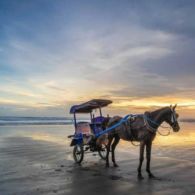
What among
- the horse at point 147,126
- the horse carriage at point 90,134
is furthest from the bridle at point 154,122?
the horse carriage at point 90,134

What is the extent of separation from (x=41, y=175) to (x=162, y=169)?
13.6ft

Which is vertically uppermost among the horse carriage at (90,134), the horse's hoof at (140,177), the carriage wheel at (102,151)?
the horse carriage at (90,134)

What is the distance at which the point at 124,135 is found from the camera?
12.6 metres

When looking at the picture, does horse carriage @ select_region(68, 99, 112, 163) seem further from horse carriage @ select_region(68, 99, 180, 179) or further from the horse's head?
the horse's head

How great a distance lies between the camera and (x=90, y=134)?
1420 centimetres

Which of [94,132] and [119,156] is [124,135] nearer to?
[94,132]

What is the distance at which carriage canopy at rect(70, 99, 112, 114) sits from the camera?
1395 cm

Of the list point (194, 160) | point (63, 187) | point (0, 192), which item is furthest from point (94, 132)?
point (0, 192)

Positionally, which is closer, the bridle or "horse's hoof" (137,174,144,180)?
"horse's hoof" (137,174,144,180)

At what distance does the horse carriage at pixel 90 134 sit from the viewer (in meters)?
14.0

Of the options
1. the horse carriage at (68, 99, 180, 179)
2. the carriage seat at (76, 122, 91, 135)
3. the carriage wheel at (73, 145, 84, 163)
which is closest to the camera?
the horse carriage at (68, 99, 180, 179)

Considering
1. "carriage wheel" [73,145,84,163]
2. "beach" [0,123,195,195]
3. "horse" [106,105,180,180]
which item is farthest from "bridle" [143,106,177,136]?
"carriage wheel" [73,145,84,163]

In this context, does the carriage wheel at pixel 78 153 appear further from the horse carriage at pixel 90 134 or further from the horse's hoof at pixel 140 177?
the horse's hoof at pixel 140 177

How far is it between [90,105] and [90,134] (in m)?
1.16
